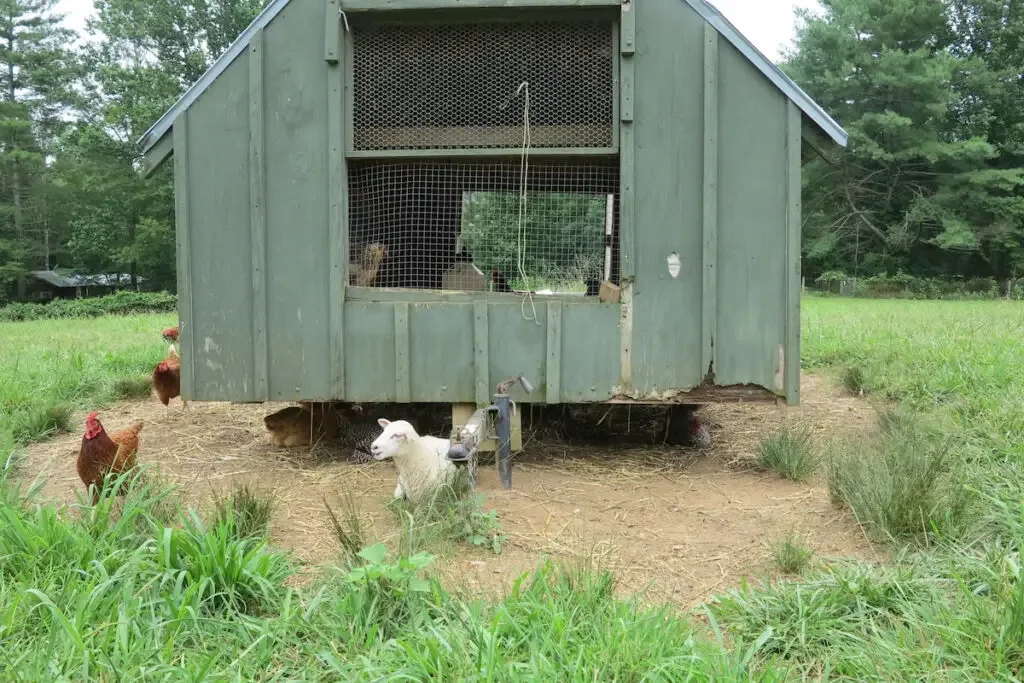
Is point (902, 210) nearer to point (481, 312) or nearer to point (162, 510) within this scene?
point (481, 312)

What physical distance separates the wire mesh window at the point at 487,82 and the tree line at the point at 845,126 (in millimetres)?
24984

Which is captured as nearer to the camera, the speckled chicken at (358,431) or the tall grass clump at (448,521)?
the tall grass clump at (448,521)

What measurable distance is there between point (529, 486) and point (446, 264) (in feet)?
6.90

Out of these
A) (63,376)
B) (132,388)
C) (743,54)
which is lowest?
(132,388)

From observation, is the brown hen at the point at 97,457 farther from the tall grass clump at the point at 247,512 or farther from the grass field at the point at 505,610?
the tall grass clump at the point at 247,512


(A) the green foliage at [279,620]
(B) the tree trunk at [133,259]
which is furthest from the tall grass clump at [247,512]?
(B) the tree trunk at [133,259]

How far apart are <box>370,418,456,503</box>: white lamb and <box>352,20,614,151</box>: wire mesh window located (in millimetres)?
1924

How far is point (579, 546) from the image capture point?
11.4 ft

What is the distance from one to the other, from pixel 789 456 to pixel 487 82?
9.53 ft

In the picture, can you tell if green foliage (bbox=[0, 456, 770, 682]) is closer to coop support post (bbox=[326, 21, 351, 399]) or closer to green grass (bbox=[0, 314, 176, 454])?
coop support post (bbox=[326, 21, 351, 399])

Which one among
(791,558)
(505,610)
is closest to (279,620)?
(505,610)

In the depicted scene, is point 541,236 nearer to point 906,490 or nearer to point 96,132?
point 906,490

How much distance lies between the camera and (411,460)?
3924 mm

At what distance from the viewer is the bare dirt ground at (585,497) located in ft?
10.7
